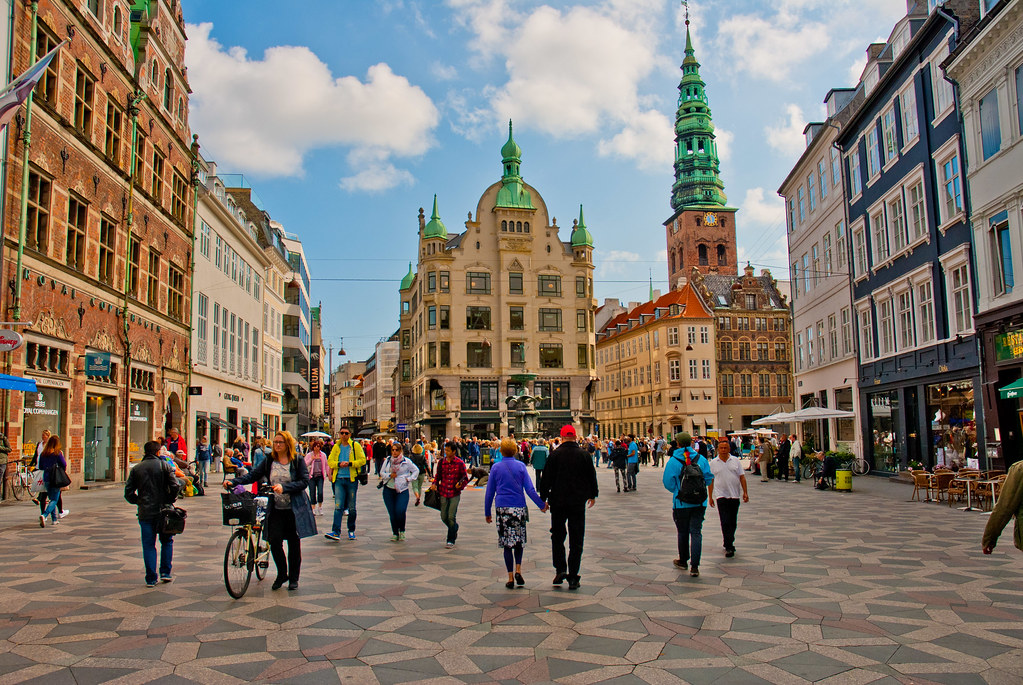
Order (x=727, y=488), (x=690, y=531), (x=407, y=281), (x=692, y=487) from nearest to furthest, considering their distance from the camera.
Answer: (x=692, y=487) < (x=690, y=531) < (x=727, y=488) < (x=407, y=281)

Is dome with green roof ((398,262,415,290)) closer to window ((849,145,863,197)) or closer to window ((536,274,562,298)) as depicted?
window ((536,274,562,298))

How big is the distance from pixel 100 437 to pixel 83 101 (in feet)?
32.6

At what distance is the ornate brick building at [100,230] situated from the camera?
768 inches

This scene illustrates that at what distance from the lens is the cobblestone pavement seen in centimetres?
595

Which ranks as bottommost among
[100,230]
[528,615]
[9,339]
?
[528,615]

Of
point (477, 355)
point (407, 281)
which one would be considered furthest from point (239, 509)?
point (407, 281)

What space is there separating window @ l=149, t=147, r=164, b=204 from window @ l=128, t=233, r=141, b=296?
7.53ft

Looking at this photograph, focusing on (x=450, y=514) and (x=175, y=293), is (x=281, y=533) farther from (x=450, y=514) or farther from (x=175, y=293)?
(x=175, y=293)

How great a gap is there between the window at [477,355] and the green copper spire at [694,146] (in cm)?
5148

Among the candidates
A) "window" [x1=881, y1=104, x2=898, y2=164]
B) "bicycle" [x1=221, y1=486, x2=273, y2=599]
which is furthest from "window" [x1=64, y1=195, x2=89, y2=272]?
"window" [x1=881, y1=104, x2=898, y2=164]

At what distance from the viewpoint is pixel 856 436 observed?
32219mm

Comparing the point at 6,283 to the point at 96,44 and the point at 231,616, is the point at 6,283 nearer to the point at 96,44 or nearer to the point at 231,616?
the point at 96,44

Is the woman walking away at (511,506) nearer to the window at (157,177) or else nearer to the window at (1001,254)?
the window at (1001,254)

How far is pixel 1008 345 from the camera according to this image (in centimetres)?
1964
